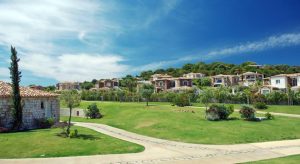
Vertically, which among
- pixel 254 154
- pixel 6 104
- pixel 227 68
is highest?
pixel 227 68

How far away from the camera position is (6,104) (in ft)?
126

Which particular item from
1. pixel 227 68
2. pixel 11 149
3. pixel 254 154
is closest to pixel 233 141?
pixel 254 154

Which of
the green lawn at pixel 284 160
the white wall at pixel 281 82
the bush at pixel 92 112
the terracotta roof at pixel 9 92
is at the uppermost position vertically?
the white wall at pixel 281 82

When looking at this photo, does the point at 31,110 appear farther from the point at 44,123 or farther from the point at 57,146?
the point at 57,146

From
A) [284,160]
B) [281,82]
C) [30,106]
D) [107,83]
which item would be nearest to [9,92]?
[30,106]

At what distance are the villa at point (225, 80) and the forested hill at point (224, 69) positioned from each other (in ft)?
67.1

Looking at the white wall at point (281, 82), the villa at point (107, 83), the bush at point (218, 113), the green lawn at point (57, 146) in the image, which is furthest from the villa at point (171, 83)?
the green lawn at point (57, 146)

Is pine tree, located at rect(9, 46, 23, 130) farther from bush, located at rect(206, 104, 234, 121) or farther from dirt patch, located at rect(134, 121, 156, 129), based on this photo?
bush, located at rect(206, 104, 234, 121)

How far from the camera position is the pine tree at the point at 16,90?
38062mm

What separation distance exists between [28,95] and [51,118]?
4460 millimetres

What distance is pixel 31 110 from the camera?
137ft

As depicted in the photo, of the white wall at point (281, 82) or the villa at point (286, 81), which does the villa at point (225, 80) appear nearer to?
the white wall at point (281, 82)

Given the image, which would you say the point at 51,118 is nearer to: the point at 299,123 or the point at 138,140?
the point at 138,140

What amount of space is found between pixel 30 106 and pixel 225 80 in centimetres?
10114
